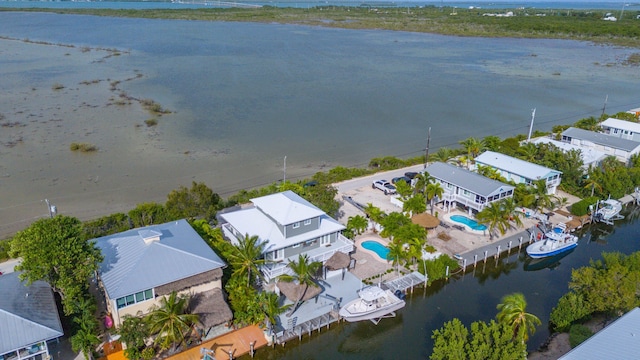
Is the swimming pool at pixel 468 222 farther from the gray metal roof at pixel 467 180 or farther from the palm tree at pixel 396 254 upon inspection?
the palm tree at pixel 396 254

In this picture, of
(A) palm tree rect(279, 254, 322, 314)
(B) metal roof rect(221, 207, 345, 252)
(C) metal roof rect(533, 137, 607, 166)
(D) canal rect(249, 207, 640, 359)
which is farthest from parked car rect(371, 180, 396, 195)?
(C) metal roof rect(533, 137, 607, 166)

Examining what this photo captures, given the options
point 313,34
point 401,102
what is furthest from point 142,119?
point 313,34

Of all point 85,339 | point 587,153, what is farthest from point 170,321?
point 587,153

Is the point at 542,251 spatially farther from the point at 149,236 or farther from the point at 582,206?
the point at 149,236

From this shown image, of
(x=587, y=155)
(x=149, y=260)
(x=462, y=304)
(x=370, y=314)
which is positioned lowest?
(x=462, y=304)

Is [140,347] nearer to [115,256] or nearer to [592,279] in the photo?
[115,256]

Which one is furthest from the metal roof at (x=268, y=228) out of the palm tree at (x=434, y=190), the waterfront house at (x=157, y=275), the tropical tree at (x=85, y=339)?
the palm tree at (x=434, y=190)
